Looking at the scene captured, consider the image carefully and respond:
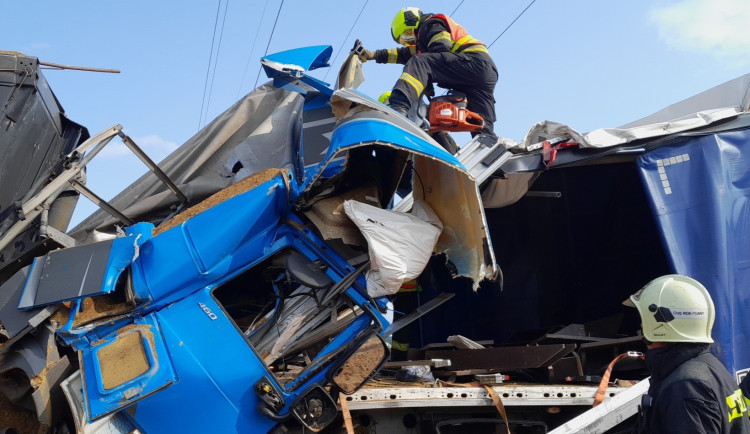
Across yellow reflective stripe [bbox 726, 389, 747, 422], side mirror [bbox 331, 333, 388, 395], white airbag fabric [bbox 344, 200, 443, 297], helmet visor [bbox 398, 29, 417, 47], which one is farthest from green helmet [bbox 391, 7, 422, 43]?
yellow reflective stripe [bbox 726, 389, 747, 422]

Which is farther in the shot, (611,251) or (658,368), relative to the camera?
(611,251)

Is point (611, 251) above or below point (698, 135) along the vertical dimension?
below

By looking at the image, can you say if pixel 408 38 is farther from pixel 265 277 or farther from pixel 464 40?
pixel 265 277

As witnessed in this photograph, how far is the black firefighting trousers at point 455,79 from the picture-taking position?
543 cm

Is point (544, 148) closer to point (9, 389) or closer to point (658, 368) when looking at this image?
point (658, 368)

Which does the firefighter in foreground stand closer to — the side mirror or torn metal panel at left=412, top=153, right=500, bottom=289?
torn metal panel at left=412, top=153, right=500, bottom=289

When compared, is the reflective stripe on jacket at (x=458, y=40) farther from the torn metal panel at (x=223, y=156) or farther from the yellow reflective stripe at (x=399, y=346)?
the yellow reflective stripe at (x=399, y=346)

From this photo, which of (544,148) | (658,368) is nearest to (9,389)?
(658,368)

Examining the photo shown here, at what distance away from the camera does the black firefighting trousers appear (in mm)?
5430

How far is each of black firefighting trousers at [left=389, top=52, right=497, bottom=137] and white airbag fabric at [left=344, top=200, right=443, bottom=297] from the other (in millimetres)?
1552

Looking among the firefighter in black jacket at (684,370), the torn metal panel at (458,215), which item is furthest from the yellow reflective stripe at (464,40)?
the firefighter in black jacket at (684,370)

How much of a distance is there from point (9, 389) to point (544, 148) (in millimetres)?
3974

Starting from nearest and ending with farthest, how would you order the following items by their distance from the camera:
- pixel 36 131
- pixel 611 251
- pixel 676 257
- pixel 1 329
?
pixel 1 329, pixel 36 131, pixel 676 257, pixel 611 251

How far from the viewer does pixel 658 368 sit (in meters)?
2.84
